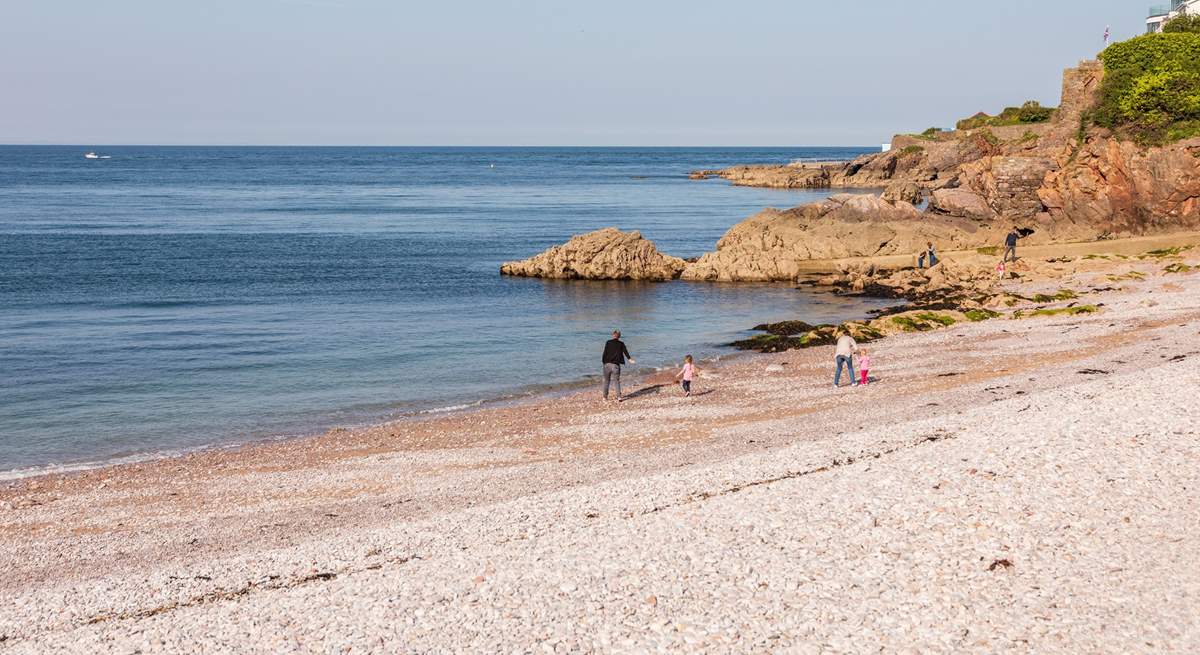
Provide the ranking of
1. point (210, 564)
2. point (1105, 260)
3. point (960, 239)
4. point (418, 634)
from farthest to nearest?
point (960, 239) < point (1105, 260) < point (210, 564) < point (418, 634)

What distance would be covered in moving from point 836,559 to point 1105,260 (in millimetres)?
41558

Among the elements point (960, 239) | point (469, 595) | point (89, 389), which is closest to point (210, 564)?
point (469, 595)

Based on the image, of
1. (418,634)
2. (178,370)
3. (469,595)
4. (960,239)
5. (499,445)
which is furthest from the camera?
(960,239)

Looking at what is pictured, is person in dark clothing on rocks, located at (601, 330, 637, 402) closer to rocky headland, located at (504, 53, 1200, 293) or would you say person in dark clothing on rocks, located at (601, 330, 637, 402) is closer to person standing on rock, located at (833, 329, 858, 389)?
person standing on rock, located at (833, 329, 858, 389)

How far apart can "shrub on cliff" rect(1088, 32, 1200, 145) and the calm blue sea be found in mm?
21898

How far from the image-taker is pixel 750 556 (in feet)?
43.3

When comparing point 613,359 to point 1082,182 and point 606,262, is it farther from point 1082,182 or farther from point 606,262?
point 1082,182

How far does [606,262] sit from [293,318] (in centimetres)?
1803

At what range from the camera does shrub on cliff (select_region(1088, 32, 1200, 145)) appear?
53.7 m

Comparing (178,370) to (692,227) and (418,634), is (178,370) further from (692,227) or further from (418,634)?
(692,227)

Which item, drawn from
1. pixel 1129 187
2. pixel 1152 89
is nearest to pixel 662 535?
pixel 1129 187

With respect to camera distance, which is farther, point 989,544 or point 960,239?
point 960,239

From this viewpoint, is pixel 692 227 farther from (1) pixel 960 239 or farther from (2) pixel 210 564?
(2) pixel 210 564

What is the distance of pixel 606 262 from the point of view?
54312 millimetres
